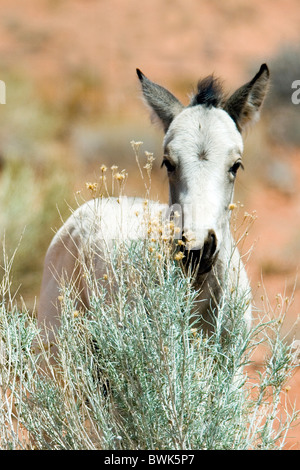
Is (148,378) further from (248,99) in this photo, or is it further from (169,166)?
(248,99)

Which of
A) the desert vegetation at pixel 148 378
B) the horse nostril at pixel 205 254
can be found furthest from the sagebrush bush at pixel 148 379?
the horse nostril at pixel 205 254

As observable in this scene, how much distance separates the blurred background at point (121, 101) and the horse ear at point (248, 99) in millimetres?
230

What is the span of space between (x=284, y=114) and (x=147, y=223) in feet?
47.7

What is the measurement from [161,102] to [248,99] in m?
0.60

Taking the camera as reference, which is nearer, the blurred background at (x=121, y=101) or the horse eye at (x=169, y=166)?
the horse eye at (x=169, y=166)

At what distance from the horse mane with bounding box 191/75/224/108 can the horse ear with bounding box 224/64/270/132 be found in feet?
0.29

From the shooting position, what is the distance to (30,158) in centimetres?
1432

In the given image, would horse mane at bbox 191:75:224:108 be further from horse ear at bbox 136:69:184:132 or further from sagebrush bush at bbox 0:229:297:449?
sagebrush bush at bbox 0:229:297:449

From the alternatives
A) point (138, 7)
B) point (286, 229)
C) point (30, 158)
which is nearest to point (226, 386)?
point (286, 229)

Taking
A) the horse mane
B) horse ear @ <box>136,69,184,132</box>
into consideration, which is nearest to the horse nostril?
the horse mane

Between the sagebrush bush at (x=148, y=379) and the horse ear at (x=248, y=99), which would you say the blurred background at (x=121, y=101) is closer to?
the horse ear at (x=248, y=99)

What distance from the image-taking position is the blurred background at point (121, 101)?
8688mm
